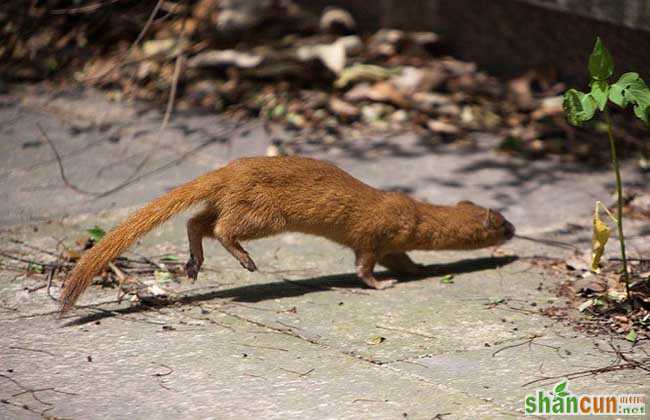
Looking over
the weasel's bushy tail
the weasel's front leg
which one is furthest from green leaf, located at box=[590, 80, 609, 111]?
the weasel's bushy tail

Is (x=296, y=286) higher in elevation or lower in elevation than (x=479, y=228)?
lower

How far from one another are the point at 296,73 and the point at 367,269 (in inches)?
142

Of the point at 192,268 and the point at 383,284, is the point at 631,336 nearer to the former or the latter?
the point at 383,284

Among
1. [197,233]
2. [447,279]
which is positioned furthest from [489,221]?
[197,233]

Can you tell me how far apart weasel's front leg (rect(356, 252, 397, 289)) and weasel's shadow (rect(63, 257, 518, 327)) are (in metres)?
0.07

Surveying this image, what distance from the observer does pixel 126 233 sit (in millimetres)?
4305

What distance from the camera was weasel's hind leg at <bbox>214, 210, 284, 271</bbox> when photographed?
4594 millimetres

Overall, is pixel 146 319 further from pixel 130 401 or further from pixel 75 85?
pixel 75 85

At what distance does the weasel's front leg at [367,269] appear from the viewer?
4.92m

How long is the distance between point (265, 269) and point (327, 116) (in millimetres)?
2896

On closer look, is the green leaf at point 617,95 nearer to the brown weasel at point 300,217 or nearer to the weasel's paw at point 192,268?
the brown weasel at point 300,217

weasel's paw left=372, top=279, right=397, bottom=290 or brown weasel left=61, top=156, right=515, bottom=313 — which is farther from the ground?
Answer: brown weasel left=61, top=156, right=515, bottom=313

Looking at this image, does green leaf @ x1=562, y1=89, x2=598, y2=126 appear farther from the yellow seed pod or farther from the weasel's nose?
the weasel's nose

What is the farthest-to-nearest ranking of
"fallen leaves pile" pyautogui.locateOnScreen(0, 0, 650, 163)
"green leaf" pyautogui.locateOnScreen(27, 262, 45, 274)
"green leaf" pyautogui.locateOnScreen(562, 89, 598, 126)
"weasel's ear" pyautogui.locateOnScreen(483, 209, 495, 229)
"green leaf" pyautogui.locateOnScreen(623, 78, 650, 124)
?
1. "fallen leaves pile" pyautogui.locateOnScreen(0, 0, 650, 163)
2. "weasel's ear" pyautogui.locateOnScreen(483, 209, 495, 229)
3. "green leaf" pyautogui.locateOnScreen(27, 262, 45, 274)
4. "green leaf" pyautogui.locateOnScreen(562, 89, 598, 126)
5. "green leaf" pyautogui.locateOnScreen(623, 78, 650, 124)
